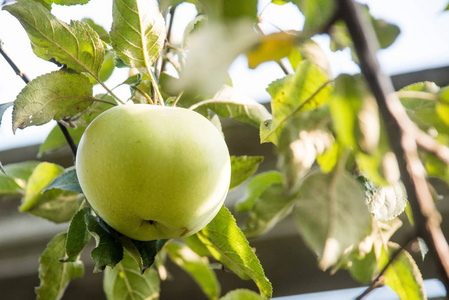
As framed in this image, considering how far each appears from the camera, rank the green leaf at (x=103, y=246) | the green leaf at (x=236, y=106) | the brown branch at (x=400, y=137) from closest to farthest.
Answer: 1. the brown branch at (x=400, y=137)
2. the green leaf at (x=103, y=246)
3. the green leaf at (x=236, y=106)

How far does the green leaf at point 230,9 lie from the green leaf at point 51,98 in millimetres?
276

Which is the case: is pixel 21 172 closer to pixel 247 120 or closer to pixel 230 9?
pixel 247 120

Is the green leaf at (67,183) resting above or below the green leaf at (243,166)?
above

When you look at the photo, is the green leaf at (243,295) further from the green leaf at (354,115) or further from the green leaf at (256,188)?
the green leaf at (354,115)

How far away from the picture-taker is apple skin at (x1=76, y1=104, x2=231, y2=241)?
15.9 inches

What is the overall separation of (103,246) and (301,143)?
0.25 metres

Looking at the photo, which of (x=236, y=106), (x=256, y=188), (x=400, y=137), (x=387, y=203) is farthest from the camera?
(x=256, y=188)

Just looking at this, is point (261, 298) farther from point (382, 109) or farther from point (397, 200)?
point (382, 109)

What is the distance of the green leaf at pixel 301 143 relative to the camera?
0.94ft

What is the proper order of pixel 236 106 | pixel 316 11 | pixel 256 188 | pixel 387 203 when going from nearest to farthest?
pixel 316 11 < pixel 387 203 < pixel 236 106 < pixel 256 188

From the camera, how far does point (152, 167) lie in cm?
40

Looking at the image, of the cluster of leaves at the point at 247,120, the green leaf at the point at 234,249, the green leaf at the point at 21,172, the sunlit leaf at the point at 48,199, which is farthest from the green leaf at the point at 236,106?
the green leaf at the point at 21,172

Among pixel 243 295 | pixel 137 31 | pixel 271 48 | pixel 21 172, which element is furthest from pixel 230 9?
pixel 21 172

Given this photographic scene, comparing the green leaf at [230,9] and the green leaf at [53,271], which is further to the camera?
the green leaf at [53,271]
